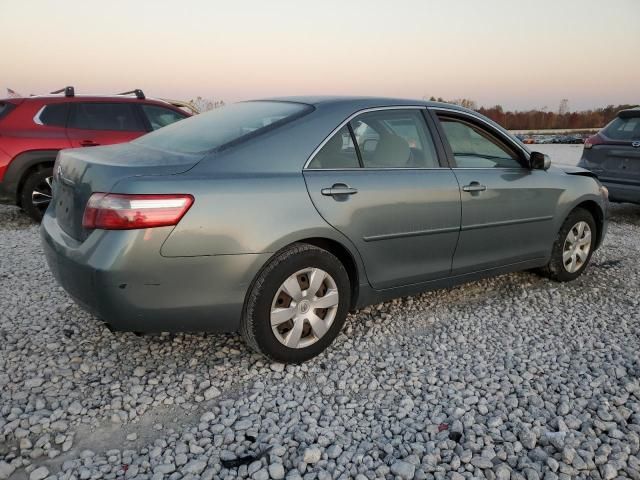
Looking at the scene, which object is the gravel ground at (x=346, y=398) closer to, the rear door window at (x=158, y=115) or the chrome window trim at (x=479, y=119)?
the chrome window trim at (x=479, y=119)

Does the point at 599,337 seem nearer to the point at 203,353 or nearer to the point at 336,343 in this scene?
the point at 336,343

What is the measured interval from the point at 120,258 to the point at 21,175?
493cm

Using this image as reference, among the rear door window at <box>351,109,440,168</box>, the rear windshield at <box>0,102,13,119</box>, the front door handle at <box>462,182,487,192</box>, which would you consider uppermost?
the rear door window at <box>351,109,440,168</box>

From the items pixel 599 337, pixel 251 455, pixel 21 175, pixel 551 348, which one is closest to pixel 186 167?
pixel 251 455

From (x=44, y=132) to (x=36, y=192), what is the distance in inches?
30.3

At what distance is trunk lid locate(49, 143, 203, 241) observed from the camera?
2627 millimetres

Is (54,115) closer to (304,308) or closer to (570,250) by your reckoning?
(304,308)

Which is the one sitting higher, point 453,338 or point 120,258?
point 120,258

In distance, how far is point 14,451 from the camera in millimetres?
2316

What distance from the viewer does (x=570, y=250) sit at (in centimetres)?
466

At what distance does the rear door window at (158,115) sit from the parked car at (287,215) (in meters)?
4.26

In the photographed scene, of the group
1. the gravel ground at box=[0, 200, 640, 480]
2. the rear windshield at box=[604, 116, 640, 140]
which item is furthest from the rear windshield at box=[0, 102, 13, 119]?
the rear windshield at box=[604, 116, 640, 140]

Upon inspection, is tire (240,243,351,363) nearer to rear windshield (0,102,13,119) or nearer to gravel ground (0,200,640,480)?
gravel ground (0,200,640,480)

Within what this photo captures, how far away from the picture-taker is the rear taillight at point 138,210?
250 centimetres
